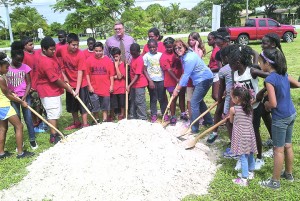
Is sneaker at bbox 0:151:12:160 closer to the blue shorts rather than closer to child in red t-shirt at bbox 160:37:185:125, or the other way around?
the blue shorts

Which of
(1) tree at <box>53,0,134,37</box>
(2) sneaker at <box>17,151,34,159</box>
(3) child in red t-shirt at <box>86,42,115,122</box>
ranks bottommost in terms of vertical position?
(2) sneaker at <box>17,151,34,159</box>

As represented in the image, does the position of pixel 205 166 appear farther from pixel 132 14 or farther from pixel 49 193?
pixel 132 14

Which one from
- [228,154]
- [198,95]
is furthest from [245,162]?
[198,95]

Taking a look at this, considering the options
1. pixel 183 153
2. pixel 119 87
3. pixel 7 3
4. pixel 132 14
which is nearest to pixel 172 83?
pixel 119 87

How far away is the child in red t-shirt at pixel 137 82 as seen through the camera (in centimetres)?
564

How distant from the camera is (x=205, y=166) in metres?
4.07

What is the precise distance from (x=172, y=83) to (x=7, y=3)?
19.2 meters

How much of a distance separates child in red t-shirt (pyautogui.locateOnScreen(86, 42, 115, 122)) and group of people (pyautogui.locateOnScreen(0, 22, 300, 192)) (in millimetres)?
18

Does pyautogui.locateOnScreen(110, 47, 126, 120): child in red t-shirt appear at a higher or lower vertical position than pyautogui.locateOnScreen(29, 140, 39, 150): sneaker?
higher

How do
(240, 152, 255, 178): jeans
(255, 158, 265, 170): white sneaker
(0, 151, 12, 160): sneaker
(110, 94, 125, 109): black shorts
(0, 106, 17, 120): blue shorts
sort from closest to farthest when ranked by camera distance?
(240, 152, 255, 178): jeans < (255, 158, 265, 170): white sneaker < (0, 106, 17, 120): blue shorts < (0, 151, 12, 160): sneaker < (110, 94, 125, 109): black shorts

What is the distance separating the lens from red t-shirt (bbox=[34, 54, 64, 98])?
16.0ft

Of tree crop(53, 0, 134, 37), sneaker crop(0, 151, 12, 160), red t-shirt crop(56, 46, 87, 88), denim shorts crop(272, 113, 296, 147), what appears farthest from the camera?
tree crop(53, 0, 134, 37)

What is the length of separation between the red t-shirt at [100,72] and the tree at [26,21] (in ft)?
146

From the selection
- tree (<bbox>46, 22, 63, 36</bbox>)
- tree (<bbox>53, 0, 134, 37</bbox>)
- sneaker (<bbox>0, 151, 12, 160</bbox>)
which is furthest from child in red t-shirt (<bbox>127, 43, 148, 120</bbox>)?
tree (<bbox>46, 22, 63, 36</bbox>)
